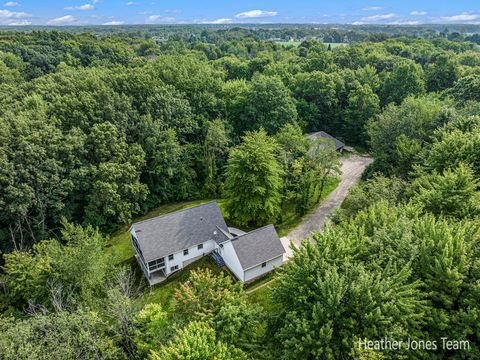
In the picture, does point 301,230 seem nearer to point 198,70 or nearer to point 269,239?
point 269,239

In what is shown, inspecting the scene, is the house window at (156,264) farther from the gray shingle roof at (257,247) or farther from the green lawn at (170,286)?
the gray shingle roof at (257,247)

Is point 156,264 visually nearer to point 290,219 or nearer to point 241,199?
point 241,199

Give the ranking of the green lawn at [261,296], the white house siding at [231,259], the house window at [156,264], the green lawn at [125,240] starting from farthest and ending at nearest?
1. the green lawn at [125,240]
2. the house window at [156,264]
3. the white house siding at [231,259]
4. the green lawn at [261,296]

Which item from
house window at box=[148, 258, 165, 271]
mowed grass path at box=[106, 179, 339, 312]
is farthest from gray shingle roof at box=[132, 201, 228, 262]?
mowed grass path at box=[106, 179, 339, 312]

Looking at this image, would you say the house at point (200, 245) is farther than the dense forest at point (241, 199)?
Yes

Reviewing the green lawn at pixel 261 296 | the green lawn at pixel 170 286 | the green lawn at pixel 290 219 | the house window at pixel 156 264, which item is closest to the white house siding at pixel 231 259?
the green lawn at pixel 170 286

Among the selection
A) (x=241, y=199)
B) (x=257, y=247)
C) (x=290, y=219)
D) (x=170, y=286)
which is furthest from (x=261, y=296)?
(x=290, y=219)

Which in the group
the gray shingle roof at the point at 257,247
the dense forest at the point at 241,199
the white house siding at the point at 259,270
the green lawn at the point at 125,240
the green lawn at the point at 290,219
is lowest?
the green lawn at the point at 125,240

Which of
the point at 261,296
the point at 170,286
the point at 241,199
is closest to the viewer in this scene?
the point at 261,296
